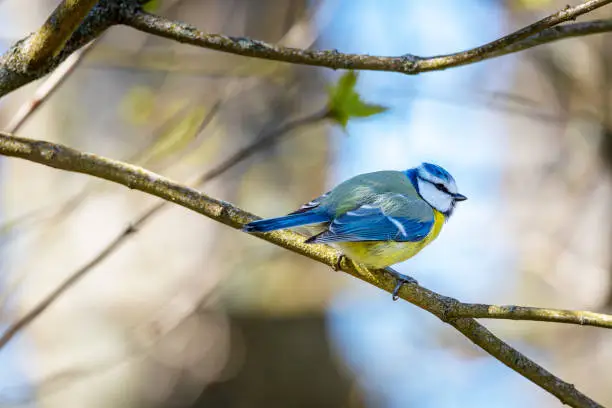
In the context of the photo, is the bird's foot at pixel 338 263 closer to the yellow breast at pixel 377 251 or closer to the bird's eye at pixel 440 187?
the yellow breast at pixel 377 251

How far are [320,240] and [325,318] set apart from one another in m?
2.00

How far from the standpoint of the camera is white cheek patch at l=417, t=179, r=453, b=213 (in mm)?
2449

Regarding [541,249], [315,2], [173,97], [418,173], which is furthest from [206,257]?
[541,249]

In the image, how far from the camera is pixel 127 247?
3062mm

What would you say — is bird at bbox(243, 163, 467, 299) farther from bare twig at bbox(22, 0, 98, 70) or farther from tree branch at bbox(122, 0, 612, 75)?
bare twig at bbox(22, 0, 98, 70)

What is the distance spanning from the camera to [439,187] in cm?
251

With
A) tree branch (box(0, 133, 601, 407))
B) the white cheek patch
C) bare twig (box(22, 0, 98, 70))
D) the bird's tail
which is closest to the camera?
bare twig (box(22, 0, 98, 70))

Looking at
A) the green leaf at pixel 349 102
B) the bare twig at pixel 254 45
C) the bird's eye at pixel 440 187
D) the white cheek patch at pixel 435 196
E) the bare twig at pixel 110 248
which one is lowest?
the bare twig at pixel 110 248

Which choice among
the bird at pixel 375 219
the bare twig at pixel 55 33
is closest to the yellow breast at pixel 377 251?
the bird at pixel 375 219

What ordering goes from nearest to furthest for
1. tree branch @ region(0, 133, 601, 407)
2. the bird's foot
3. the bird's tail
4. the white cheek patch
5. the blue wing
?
tree branch @ region(0, 133, 601, 407) < the bird's tail < the bird's foot < the blue wing < the white cheek patch

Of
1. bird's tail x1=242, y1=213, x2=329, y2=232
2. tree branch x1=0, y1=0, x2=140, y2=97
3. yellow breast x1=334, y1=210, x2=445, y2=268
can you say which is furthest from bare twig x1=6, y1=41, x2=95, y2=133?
yellow breast x1=334, y1=210, x2=445, y2=268

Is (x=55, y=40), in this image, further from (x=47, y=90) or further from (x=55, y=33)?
(x=47, y=90)

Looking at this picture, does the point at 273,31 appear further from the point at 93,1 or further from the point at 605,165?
the point at 93,1

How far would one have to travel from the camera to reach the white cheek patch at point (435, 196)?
8.03ft
